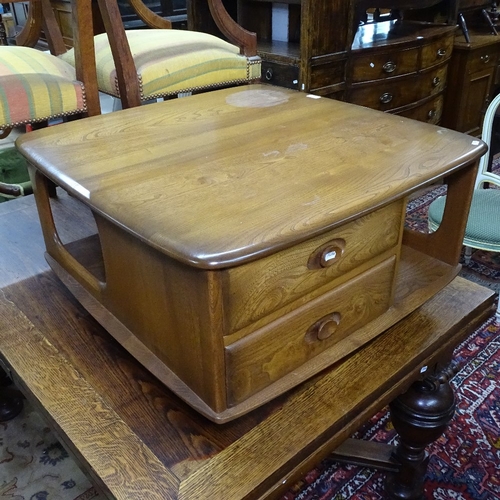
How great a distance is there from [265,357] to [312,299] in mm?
92

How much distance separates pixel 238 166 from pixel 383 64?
63.8 inches

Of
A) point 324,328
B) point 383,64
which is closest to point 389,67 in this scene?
point 383,64

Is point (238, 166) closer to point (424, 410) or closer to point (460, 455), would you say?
point (424, 410)

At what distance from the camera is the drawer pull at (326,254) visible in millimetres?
609

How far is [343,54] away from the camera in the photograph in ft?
6.33

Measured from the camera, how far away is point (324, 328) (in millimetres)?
678

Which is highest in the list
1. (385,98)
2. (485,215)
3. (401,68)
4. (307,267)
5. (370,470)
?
(307,267)

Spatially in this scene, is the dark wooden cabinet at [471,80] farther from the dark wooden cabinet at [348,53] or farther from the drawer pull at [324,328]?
the drawer pull at [324,328]

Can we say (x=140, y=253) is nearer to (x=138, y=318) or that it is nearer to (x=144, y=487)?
(x=138, y=318)

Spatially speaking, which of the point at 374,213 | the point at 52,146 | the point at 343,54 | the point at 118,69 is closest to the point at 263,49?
the point at 343,54

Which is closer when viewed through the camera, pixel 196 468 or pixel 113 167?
pixel 196 468

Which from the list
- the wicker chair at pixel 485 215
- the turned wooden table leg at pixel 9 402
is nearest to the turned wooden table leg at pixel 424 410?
the wicker chair at pixel 485 215

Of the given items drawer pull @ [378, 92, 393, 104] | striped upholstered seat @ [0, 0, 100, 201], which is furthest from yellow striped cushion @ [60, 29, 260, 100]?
drawer pull @ [378, 92, 393, 104]

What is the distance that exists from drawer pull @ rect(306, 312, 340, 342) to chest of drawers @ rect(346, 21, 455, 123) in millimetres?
1530
